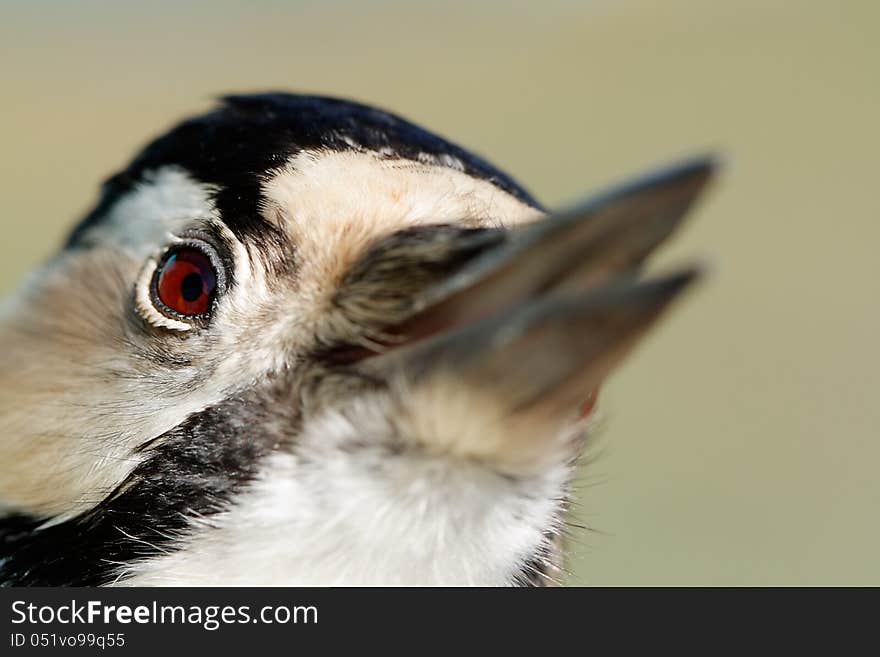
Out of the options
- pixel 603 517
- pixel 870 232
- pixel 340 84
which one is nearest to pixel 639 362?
pixel 603 517

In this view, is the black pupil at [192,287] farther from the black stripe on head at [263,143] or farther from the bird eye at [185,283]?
the black stripe on head at [263,143]

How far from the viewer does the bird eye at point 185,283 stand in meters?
3.13

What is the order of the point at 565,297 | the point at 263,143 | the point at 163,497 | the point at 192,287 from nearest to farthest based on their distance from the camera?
the point at 565,297 < the point at 163,497 < the point at 192,287 < the point at 263,143

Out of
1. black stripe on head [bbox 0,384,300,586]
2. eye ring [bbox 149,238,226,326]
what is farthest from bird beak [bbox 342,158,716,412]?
eye ring [bbox 149,238,226,326]

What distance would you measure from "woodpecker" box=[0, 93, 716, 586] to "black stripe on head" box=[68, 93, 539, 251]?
10mm

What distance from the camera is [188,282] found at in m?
3.18

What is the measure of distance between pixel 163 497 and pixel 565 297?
1.14 meters

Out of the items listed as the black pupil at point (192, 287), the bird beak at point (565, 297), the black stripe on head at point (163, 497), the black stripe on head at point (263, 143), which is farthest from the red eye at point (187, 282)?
the bird beak at point (565, 297)

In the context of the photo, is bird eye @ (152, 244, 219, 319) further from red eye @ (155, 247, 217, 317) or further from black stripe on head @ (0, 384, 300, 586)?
black stripe on head @ (0, 384, 300, 586)

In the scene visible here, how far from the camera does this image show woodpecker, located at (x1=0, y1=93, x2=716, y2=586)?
2.50 m

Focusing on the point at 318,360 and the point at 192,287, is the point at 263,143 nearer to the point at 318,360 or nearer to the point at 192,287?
the point at 192,287

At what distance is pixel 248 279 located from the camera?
308cm

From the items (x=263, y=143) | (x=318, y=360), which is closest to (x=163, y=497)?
(x=318, y=360)

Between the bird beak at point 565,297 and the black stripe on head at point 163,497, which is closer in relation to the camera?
the bird beak at point 565,297
